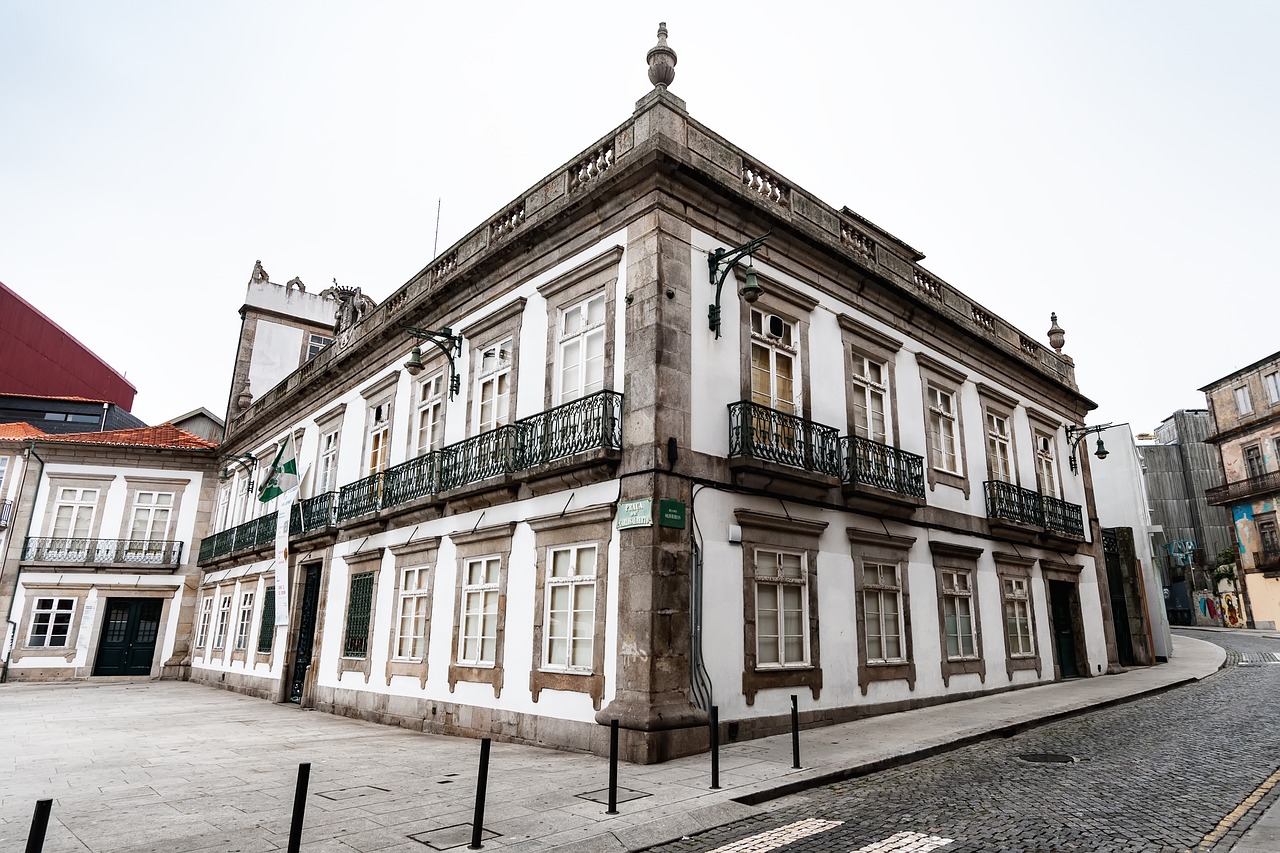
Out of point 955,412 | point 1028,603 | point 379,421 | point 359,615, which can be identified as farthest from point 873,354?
point 359,615

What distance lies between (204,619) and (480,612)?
18082 millimetres

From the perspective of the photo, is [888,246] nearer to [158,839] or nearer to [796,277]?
[796,277]

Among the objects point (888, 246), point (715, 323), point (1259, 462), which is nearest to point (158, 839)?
point (715, 323)

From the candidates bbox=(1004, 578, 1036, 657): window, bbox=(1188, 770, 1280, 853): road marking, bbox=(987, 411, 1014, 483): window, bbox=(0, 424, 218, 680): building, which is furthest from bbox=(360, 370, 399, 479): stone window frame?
bbox=(1188, 770, 1280, 853): road marking

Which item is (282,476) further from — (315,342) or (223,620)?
(315,342)

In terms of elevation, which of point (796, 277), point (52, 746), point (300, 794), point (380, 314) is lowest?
point (52, 746)

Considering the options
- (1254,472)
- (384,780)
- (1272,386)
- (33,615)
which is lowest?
(384,780)

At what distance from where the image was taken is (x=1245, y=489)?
119ft

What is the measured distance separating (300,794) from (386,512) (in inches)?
402

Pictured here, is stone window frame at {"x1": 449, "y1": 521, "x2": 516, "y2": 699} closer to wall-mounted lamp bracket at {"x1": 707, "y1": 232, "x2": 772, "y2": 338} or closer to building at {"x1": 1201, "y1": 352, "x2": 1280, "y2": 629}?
wall-mounted lamp bracket at {"x1": 707, "y1": 232, "x2": 772, "y2": 338}

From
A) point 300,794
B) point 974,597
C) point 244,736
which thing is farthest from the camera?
point 974,597

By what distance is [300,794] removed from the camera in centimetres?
436

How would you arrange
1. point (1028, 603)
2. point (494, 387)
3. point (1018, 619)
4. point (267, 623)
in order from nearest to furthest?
point (494, 387)
point (1018, 619)
point (1028, 603)
point (267, 623)

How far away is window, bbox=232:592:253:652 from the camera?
2058 centimetres
